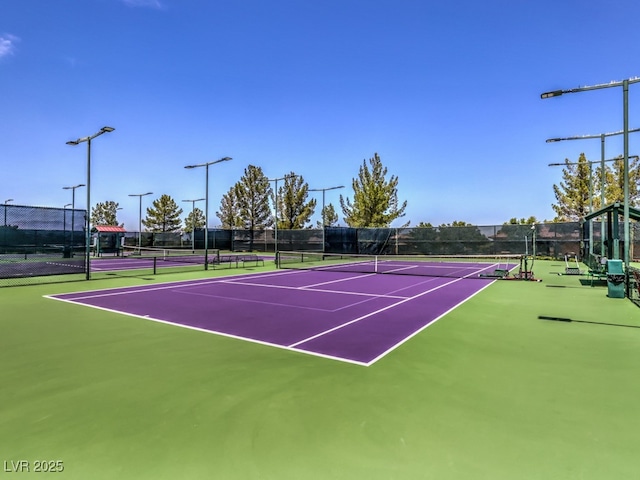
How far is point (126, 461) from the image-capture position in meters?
3.04

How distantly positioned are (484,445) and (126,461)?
2946 mm

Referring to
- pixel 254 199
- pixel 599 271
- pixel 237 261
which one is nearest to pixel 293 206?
pixel 254 199

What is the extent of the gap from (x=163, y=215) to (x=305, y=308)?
68.4m

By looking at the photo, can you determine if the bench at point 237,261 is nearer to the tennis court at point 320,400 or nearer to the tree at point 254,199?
the tennis court at point 320,400

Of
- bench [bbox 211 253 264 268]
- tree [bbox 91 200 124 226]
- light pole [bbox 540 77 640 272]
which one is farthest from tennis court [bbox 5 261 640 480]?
tree [bbox 91 200 124 226]

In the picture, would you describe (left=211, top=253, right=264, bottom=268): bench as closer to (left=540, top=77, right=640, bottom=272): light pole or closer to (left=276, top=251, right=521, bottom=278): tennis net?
(left=276, top=251, right=521, bottom=278): tennis net

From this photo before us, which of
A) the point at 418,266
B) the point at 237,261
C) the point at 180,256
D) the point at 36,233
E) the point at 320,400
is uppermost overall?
the point at 36,233

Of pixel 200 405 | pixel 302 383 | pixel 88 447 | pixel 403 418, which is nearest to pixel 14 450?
pixel 88 447

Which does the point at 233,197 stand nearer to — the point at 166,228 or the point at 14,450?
the point at 166,228

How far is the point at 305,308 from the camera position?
32.7 ft

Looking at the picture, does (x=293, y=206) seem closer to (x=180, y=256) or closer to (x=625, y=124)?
(x=180, y=256)

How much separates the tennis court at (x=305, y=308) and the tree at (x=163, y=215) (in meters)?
60.5

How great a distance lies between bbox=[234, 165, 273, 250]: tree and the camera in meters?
56.2

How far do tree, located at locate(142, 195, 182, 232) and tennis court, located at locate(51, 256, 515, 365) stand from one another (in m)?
60.5
